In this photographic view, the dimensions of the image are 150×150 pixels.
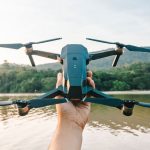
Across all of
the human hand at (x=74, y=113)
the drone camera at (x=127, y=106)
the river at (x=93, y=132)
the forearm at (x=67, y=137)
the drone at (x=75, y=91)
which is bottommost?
the river at (x=93, y=132)

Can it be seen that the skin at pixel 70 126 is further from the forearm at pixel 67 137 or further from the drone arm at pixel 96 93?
the drone arm at pixel 96 93

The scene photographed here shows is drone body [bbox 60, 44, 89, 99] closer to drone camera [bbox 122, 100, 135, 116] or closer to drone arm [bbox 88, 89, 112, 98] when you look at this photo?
drone arm [bbox 88, 89, 112, 98]

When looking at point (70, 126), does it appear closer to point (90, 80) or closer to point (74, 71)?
point (90, 80)

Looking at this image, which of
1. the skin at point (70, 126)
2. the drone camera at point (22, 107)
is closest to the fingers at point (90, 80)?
the skin at point (70, 126)

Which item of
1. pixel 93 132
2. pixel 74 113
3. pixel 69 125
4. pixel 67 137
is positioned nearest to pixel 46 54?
pixel 74 113

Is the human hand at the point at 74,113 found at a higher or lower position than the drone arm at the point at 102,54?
lower
